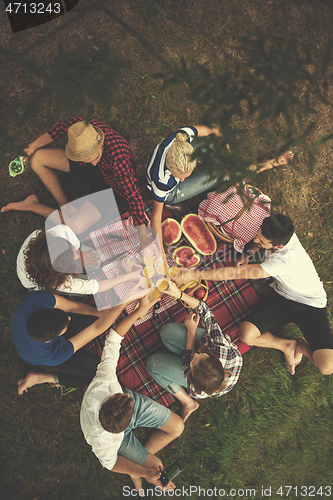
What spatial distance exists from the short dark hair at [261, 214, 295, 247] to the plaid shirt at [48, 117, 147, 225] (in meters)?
1.33

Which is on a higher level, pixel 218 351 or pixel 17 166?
pixel 17 166

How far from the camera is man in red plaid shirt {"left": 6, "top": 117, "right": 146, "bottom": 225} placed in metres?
2.87

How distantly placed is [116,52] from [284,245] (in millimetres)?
3364

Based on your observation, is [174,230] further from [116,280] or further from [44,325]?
[44,325]

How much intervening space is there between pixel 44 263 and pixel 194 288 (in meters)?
1.69

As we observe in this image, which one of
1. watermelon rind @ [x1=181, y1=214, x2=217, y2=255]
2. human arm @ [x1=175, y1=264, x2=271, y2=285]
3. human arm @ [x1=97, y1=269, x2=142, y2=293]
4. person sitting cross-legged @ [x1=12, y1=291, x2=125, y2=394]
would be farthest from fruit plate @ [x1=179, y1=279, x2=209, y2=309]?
person sitting cross-legged @ [x1=12, y1=291, x2=125, y2=394]

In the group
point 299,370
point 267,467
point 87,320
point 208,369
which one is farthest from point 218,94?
point 267,467

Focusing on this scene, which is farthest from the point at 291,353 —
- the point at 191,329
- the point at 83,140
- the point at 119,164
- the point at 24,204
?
the point at 24,204

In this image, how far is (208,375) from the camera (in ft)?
8.86

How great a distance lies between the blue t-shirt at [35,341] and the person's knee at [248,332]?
1.96 meters

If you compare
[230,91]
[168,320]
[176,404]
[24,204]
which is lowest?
[176,404]

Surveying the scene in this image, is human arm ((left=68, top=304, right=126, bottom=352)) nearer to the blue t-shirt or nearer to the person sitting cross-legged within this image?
the person sitting cross-legged

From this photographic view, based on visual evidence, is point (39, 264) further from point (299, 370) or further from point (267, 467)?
point (267, 467)

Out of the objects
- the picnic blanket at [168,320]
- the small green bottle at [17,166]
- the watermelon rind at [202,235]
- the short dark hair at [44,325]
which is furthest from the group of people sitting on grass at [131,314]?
the small green bottle at [17,166]
